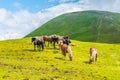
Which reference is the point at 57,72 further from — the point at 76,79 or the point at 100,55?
the point at 100,55

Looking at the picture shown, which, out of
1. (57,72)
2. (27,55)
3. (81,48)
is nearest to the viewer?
(57,72)

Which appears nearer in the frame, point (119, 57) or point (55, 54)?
point (55, 54)

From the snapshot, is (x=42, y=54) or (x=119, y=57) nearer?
(x=42, y=54)

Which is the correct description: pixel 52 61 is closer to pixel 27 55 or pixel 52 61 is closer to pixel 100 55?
pixel 27 55

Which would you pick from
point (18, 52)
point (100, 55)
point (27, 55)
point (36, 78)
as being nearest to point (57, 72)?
point (36, 78)

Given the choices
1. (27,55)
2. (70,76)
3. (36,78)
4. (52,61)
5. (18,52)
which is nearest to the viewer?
(36,78)

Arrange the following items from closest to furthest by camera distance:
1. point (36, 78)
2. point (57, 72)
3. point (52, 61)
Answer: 1. point (36, 78)
2. point (57, 72)
3. point (52, 61)

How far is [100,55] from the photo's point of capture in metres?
63.5

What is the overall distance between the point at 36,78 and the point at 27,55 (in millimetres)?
23433

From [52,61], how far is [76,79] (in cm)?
1576

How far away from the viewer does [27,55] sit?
54.4 m

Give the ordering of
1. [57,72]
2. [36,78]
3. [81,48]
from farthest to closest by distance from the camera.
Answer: [81,48] → [57,72] → [36,78]

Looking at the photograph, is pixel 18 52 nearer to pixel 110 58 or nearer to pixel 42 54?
pixel 42 54

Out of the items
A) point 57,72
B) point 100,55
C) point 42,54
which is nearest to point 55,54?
point 42,54
